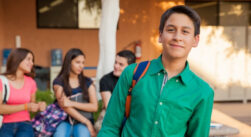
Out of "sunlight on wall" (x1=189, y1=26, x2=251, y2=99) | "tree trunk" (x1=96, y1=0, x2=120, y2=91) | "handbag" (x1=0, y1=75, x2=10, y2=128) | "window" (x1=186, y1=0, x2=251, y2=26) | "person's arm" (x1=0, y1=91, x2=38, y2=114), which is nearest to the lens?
"person's arm" (x1=0, y1=91, x2=38, y2=114)

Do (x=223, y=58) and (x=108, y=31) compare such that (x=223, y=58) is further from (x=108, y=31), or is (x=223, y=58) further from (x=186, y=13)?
(x=186, y=13)

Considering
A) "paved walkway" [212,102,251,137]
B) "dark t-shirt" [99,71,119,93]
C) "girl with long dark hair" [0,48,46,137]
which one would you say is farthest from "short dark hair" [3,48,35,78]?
"paved walkway" [212,102,251,137]

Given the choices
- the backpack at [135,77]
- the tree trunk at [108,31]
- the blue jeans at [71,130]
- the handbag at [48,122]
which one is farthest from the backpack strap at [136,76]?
the tree trunk at [108,31]

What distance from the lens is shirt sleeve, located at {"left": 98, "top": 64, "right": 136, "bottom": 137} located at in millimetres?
1739

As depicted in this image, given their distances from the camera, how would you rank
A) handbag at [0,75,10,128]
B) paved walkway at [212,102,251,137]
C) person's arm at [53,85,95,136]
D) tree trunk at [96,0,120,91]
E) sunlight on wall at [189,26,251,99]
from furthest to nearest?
sunlight on wall at [189,26,251,99]
paved walkway at [212,102,251,137]
tree trunk at [96,0,120,91]
person's arm at [53,85,95,136]
handbag at [0,75,10,128]

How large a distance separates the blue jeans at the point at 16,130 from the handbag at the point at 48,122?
0.17 m

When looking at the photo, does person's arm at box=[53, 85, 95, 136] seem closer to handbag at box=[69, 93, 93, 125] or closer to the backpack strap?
handbag at box=[69, 93, 93, 125]

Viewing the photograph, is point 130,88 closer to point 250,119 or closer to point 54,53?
point 250,119

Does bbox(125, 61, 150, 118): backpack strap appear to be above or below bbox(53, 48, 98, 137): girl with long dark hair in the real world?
above

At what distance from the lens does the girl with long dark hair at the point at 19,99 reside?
3658mm

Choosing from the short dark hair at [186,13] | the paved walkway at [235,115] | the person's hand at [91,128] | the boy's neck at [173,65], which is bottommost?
the paved walkway at [235,115]

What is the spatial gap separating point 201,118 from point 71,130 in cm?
259

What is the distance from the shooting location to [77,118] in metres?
4.03

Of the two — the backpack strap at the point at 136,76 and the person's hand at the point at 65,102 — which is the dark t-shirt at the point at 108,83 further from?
the backpack strap at the point at 136,76
